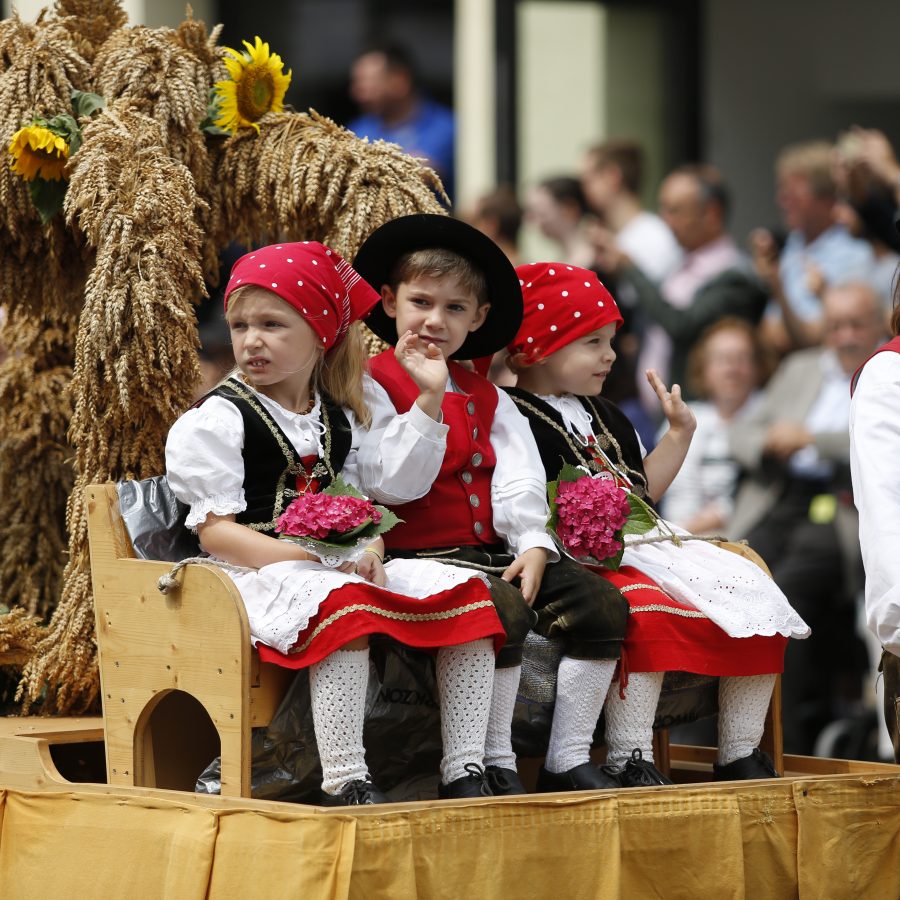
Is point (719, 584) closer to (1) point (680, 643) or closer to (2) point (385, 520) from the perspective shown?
(1) point (680, 643)

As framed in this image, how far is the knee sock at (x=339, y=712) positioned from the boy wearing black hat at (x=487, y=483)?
11.3 inches

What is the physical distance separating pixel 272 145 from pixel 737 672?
1952 mm

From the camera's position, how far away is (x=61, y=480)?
Answer: 486 cm

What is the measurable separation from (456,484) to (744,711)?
36.3 inches

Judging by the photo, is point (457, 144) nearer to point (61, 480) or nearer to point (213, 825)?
point (61, 480)

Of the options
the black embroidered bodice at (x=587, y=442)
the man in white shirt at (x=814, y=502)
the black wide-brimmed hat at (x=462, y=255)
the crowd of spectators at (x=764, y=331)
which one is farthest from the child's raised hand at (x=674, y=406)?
the man in white shirt at (x=814, y=502)

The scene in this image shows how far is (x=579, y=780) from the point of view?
3959 millimetres

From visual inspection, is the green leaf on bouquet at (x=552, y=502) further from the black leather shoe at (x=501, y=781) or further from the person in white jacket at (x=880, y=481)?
the person in white jacket at (x=880, y=481)

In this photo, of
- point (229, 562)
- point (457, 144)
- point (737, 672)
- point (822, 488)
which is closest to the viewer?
point (229, 562)

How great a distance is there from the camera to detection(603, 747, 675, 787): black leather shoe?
3.98 m

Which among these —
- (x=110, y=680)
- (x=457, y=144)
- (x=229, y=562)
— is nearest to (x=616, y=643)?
(x=229, y=562)

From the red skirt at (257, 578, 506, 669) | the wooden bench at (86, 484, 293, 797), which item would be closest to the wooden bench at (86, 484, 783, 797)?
the wooden bench at (86, 484, 293, 797)

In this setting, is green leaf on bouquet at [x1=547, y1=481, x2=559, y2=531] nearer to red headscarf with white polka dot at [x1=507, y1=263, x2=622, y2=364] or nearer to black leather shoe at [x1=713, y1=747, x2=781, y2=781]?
red headscarf with white polka dot at [x1=507, y1=263, x2=622, y2=364]

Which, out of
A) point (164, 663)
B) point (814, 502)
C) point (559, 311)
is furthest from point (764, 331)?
point (164, 663)
